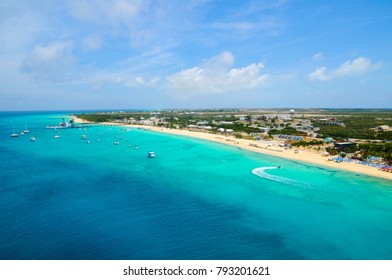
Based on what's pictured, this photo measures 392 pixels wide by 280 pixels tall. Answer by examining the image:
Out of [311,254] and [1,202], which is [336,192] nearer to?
[311,254]

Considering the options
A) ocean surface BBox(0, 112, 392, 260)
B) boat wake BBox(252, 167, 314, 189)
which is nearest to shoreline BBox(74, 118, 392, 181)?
ocean surface BBox(0, 112, 392, 260)

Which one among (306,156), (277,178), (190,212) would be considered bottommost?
(277,178)

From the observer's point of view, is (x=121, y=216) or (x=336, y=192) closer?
(x=121, y=216)

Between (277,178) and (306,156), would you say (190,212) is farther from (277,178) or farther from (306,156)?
(306,156)

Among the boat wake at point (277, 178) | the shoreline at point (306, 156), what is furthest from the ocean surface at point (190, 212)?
the shoreline at point (306, 156)

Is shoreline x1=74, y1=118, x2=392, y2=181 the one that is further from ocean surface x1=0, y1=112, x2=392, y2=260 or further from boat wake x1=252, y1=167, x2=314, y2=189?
boat wake x1=252, y1=167, x2=314, y2=189

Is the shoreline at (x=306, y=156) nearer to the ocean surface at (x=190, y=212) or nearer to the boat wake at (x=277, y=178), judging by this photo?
the ocean surface at (x=190, y=212)

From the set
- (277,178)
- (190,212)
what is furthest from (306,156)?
(190,212)

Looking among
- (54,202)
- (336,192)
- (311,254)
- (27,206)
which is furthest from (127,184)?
(336,192)
